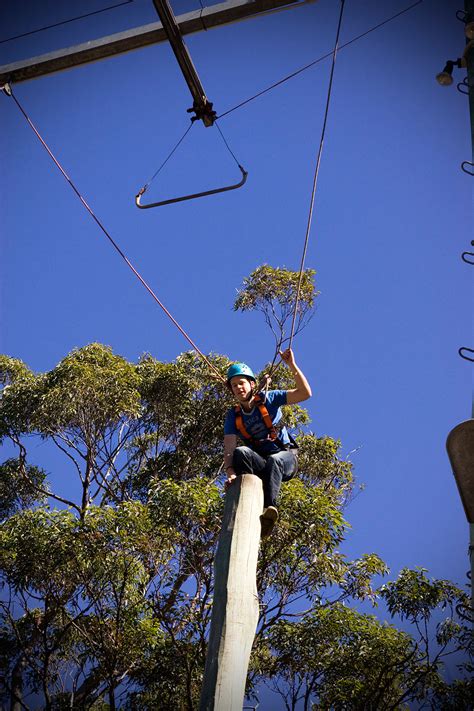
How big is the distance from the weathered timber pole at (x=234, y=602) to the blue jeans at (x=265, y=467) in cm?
64

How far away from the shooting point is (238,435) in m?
5.64

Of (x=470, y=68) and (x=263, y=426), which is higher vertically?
(x=470, y=68)

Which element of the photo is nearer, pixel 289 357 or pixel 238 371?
pixel 289 357

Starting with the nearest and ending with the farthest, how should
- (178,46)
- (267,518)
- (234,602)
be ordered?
(234,602)
(267,518)
(178,46)

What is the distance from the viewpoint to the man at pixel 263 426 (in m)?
5.30

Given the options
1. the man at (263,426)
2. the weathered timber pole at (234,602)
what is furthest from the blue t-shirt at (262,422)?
the weathered timber pole at (234,602)

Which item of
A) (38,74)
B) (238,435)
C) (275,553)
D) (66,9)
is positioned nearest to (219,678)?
(238,435)

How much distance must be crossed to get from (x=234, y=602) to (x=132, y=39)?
5.56m

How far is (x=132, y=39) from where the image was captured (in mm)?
7812

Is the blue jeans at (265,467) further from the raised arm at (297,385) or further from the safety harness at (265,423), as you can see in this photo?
the raised arm at (297,385)

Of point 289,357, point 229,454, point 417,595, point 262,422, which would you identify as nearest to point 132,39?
point 289,357

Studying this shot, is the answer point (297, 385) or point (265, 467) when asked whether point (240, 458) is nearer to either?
point (265, 467)

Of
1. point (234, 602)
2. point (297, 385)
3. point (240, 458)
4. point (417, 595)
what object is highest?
point (417, 595)

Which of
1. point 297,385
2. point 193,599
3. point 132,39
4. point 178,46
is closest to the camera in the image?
point 297,385
